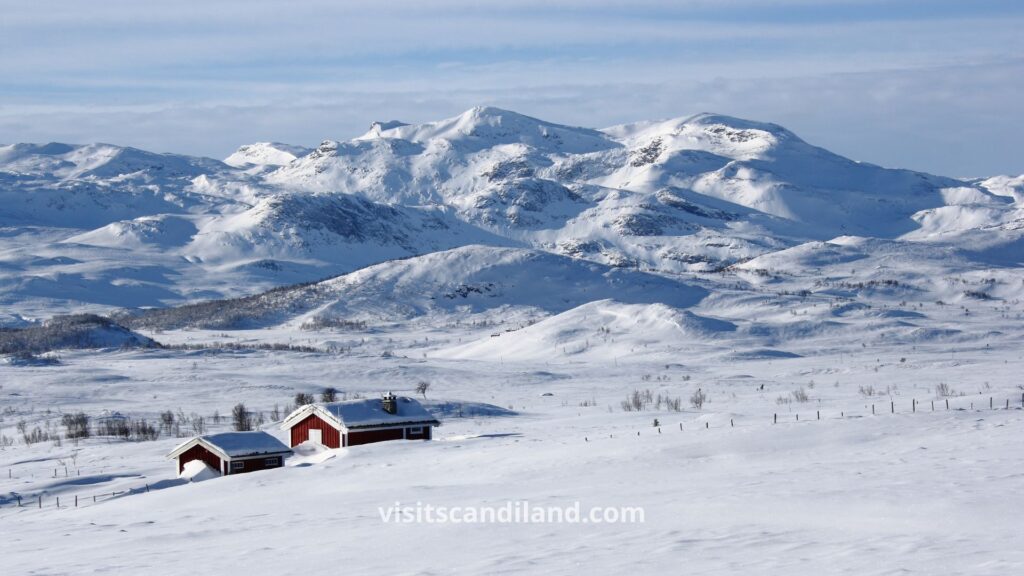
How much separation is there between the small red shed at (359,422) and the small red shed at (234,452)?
3.34 meters

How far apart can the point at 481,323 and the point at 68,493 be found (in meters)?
108

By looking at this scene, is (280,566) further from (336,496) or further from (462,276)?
(462,276)

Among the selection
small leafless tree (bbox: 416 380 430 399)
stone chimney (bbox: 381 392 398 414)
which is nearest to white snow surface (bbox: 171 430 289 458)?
stone chimney (bbox: 381 392 398 414)

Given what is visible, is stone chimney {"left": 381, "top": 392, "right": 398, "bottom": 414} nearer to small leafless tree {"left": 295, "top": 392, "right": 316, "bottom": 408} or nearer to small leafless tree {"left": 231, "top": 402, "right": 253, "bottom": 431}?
small leafless tree {"left": 231, "top": 402, "right": 253, "bottom": 431}

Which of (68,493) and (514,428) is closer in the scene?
(68,493)

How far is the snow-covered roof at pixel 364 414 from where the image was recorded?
150 ft

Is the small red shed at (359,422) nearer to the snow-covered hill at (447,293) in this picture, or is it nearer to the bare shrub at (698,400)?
the bare shrub at (698,400)

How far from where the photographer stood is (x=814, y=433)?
34.6 meters

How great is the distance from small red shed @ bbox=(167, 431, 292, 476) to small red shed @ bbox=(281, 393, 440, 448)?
3.34 meters

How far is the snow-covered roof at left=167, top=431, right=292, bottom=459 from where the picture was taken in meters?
41.2

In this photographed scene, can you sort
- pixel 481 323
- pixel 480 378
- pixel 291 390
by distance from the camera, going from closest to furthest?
pixel 291 390
pixel 480 378
pixel 481 323

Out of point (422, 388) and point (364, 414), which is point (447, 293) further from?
point (364, 414)

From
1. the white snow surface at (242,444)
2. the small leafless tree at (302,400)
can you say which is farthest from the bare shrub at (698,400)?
the white snow surface at (242,444)

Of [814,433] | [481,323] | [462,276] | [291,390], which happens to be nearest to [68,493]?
[814,433]
